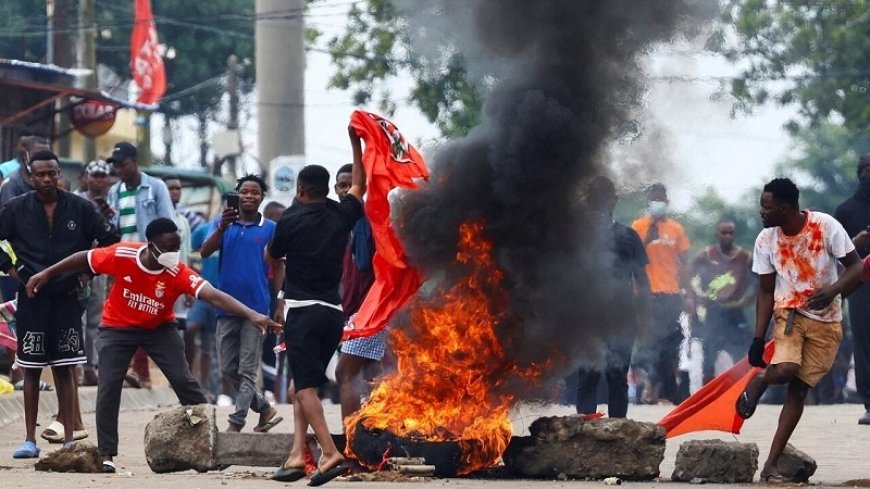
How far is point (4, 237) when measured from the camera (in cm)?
1055

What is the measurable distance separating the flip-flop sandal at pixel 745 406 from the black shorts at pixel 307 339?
8.19 ft

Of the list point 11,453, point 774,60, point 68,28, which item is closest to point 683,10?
point 11,453

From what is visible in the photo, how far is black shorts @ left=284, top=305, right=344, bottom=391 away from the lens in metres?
8.88

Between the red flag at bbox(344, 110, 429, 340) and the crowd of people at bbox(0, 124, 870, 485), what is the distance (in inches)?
3.8

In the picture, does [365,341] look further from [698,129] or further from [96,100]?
[96,100]

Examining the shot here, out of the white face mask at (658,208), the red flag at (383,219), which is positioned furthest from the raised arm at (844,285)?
the white face mask at (658,208)

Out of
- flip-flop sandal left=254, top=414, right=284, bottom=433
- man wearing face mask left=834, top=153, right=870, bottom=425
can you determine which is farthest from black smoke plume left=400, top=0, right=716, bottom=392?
man wearing face mask left=834, top=153, right=870, bottom=425

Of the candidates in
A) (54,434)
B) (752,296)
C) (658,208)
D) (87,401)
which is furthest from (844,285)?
(752,296)

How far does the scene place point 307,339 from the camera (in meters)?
8.90

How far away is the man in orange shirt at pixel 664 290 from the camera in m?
13.8

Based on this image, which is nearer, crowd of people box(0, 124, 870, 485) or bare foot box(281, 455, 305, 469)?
bare foot box(281, 455, 305, 469)

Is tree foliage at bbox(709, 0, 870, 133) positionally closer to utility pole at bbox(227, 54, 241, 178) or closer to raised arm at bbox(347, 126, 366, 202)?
raised arm at bbox(347, 126, 366, 202)

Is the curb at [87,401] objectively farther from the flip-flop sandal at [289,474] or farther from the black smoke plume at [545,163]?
the black smoke plume at [545,163]

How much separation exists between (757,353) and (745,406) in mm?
347
